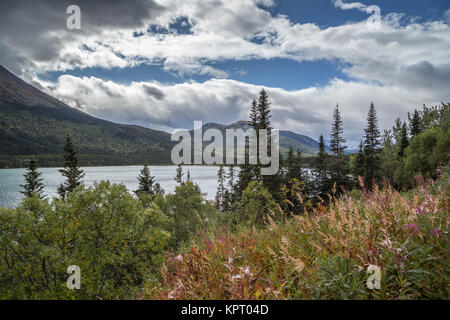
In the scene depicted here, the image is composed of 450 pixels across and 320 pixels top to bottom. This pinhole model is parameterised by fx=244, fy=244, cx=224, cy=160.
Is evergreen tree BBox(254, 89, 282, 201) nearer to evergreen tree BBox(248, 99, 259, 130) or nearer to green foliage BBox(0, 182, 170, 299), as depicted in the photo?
evergreen tree BBox(248, 99, 259, 130)

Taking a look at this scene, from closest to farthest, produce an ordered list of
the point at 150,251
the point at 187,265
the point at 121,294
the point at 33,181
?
the point at 187,265 → the point at 121,294 → the point at 150,251 → the point at 33,181

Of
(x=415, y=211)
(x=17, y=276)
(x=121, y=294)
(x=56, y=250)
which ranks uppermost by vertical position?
(x=415, y=211)

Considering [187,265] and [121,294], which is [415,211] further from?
[121,294]

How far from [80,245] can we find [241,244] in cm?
1288

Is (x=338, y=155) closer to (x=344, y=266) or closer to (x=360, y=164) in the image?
(x=360, y=164)

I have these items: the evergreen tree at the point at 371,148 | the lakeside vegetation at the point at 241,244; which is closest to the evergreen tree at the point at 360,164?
the evergreen tree at the point at 371,148

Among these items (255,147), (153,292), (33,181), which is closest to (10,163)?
(33,181)

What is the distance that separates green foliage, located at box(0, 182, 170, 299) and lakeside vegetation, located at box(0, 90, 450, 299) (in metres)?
0.06

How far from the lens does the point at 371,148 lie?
164 feet

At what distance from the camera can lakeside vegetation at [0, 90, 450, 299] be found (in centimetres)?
255

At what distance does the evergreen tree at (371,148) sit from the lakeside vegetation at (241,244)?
9189 millimetres

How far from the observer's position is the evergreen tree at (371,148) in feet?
159
